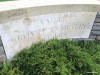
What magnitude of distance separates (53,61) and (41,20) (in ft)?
2.04

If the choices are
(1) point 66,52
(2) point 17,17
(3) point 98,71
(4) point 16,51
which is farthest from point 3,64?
(3) point 98,71

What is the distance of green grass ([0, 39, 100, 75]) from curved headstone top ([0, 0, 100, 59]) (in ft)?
0.40

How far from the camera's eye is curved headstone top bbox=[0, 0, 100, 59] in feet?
8.89

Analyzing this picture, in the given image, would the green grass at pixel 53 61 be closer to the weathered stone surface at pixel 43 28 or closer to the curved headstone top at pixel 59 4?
the weathered stone surface at pixel 43 28

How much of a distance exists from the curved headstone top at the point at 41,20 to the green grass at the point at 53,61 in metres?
0.12

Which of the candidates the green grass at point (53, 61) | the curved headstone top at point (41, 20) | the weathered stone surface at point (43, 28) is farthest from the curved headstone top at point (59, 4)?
the green grass at point (53, 61)

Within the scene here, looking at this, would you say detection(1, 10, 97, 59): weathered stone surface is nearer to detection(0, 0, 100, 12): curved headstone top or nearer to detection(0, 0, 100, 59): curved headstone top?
detection(0, 0, 100, 59): curved headstone top

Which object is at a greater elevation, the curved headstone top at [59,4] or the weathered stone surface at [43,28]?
the curved headstone top at [59,4]

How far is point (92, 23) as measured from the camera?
326 cm

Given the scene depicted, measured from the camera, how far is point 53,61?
301cm

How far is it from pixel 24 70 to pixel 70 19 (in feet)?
3.35

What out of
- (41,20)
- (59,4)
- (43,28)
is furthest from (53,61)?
(59,4)

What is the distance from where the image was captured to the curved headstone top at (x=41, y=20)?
2.71 meters

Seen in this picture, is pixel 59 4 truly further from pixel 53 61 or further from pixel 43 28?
pixel 53 61
